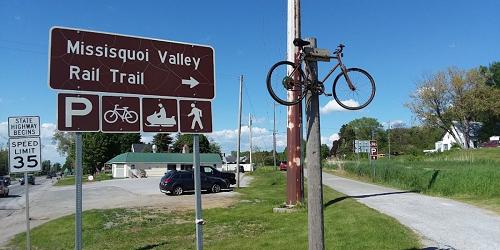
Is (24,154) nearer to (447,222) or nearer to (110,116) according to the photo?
(110,116)

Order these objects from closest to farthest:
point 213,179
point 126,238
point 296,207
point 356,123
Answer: point 126,238 < point 296,207 < point 213,179 < point 356,123

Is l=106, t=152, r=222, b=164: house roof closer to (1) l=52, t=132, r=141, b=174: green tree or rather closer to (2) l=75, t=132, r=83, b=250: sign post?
(1) l=52, t=132, r=141, b=174: green tree

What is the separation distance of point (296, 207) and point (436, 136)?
12110 cm

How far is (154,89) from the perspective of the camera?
5375mm

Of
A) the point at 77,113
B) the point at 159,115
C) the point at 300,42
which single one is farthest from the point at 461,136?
the point at 77,113

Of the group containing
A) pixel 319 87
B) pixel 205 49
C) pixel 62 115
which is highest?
pixel 205 49

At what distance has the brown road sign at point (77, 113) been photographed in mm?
4832

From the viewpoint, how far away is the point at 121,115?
514 centimetres

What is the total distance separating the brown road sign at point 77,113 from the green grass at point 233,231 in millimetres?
5327

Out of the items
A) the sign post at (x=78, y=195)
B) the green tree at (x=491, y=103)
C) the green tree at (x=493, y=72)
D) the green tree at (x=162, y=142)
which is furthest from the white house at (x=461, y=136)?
the sign post at (x=78, y=195)

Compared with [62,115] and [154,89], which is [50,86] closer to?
[62,115]

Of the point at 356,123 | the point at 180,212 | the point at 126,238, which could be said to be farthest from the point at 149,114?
the point at 356,123

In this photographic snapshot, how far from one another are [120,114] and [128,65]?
55 centimetres

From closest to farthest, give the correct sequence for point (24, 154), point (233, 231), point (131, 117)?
1. point (131, 117)
2. point (24, 154)
3. point (233, 231)
